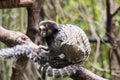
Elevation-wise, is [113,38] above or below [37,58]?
below

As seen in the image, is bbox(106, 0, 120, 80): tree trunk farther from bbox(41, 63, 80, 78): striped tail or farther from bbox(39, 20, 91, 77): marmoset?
bbox(41, 63, 80, 78): striped tail

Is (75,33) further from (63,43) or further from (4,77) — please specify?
(4,77)

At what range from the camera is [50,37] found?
3.86ft

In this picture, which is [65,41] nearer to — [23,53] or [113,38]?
[23,53]

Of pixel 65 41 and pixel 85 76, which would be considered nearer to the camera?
pixel 85 76

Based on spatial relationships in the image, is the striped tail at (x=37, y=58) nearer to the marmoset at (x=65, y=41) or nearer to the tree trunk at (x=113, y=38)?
the marmoset at (x=65, y=41)

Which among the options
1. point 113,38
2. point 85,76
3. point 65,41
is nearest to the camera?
point 85,76

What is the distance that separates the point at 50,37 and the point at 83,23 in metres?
2.01

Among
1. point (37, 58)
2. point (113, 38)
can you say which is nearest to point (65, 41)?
point (37, 58)

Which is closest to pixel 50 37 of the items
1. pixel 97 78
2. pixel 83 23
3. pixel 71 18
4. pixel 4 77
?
pixel 97 78

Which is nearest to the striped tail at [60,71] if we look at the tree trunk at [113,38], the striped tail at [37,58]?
the striped tail at [37,58]

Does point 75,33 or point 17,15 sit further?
point 17,15

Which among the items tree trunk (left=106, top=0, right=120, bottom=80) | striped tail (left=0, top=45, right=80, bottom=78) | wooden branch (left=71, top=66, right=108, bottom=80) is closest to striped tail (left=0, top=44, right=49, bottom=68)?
striped tail (left=0, top=45, right=80, bottom=78)

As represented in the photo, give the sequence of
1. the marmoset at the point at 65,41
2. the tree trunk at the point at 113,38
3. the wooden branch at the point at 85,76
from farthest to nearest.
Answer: the tree trunk at the point at 113,38 < the marmoset at the point at 65,41 < the wooden branch at the point at 85,76
